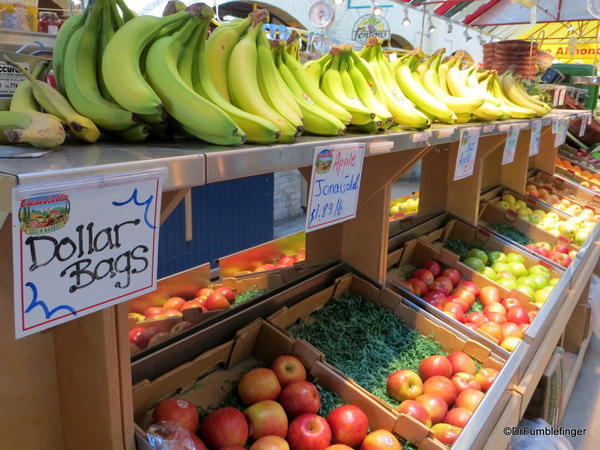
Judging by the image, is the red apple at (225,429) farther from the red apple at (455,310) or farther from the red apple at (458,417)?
the red apple at (455,310)

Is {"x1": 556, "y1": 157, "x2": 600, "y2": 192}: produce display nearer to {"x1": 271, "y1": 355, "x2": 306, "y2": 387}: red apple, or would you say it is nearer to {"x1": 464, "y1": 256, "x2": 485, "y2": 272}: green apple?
{"x1": 464, "y1": 256, "x2": 485, "y2": 272}: green apple

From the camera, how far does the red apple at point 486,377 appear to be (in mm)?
1577

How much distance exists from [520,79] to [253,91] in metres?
3.08

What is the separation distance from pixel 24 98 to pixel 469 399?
4.38 ft

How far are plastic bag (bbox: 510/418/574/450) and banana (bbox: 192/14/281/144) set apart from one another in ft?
5.28

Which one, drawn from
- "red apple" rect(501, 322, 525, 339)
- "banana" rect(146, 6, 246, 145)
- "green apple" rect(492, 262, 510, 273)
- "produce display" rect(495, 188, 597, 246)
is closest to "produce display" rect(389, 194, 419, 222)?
"produce display" rect(495, 188, 597, 246)

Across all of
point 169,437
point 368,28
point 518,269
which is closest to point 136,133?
point 169,437

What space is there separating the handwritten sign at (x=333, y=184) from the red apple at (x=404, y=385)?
0.54 m

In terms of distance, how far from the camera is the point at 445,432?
1.33m

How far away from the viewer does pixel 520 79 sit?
11.8 feet

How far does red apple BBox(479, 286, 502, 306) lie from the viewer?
219 cm

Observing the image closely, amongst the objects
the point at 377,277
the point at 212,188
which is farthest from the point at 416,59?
the point at 212,188

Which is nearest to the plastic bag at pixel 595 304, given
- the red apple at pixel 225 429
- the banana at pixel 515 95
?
the banana at pixel 515 95

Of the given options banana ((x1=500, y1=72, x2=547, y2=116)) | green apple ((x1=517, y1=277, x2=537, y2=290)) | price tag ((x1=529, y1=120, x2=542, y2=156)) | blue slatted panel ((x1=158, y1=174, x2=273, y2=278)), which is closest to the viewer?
green apple ((x1=517, y1=277, x2=537, y2=290))
